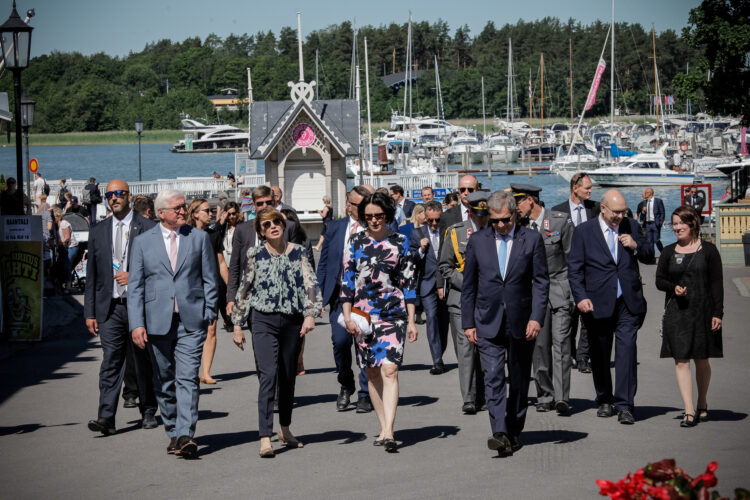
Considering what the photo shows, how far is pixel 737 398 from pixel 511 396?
304cm

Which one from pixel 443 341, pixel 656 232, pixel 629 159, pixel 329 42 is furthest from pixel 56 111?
pixel 443 341

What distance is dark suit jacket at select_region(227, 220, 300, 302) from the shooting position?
32.8 ft

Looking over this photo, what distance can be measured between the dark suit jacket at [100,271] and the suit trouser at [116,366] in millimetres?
90

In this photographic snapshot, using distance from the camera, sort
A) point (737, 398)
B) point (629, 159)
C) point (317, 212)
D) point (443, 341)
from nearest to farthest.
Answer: point (737, 398) < point (443, 341) < point (317, 212) < point (629, 159)

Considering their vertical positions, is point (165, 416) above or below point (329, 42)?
below

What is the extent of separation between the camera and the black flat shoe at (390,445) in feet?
25.9

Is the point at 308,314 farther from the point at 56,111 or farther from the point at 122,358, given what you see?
the point at 56,111

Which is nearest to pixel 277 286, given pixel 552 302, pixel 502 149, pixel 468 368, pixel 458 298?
pixel 468 368

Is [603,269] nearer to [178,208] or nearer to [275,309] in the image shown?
[275,309]

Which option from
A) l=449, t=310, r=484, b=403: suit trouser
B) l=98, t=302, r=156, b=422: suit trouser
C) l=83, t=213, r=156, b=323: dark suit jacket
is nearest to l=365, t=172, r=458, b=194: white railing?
l=449, t=310, r=484, b=403: suit trouser

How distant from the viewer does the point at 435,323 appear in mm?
11508

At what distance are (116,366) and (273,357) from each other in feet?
5.58

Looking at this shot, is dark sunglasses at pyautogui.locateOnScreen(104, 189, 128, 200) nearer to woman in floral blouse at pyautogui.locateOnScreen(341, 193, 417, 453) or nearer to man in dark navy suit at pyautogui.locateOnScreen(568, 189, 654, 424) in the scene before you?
woman in floral blouse at pyautogui.locateOnScreen(341, 193, 417, 453)

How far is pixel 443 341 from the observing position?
39.7 ft
